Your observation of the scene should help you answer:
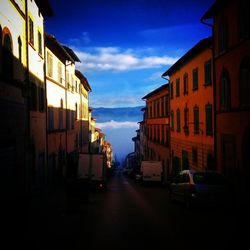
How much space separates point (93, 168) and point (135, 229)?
15950 millimetres

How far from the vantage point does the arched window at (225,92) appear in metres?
22.1

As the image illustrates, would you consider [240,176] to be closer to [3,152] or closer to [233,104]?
[233,104]

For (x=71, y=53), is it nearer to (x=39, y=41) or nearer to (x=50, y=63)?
(x=50, y=63)

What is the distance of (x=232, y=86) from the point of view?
21.3 meters

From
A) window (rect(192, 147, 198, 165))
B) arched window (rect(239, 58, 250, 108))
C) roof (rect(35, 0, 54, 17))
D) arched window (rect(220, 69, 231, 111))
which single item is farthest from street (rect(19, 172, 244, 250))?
window (rect(192, 147, 198, 165))

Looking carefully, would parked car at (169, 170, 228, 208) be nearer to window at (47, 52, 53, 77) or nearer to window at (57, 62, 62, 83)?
window at (47, 52, 53, 77)

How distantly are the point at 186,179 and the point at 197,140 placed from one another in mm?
13447

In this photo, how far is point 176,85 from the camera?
37.8 meters

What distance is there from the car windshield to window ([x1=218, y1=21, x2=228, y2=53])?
840 cm

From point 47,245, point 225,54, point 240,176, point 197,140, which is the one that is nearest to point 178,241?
point 47,245

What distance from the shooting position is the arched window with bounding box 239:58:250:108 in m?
19.1

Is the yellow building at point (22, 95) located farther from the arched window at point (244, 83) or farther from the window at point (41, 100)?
the arched window at point (244, 83)

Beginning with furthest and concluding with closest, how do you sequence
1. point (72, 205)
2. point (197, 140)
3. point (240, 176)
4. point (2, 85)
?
point (197, 140)
point (240, 176)
point (72, 205)
point (2, 85)

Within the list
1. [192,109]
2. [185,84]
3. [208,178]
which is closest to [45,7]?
[192,109]
